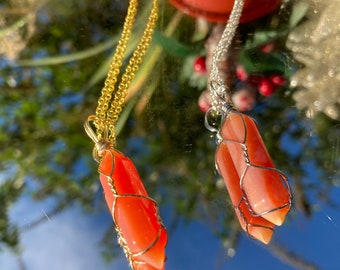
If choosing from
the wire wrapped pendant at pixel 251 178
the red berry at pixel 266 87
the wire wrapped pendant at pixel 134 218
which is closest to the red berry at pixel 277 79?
the red berry at pixel 266 87

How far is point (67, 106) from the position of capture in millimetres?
837

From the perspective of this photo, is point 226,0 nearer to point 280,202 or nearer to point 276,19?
point 276,19

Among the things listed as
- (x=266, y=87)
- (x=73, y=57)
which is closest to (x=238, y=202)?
(x=266, y=87)

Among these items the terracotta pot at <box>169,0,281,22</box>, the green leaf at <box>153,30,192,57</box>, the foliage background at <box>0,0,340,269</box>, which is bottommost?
the foliage background at <box>0,0,340,269</box>

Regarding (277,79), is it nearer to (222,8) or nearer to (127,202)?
(222,8)

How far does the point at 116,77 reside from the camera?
0.79m

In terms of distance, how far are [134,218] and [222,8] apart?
32cm

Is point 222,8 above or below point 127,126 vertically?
above

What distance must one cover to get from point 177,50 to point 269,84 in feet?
0.41

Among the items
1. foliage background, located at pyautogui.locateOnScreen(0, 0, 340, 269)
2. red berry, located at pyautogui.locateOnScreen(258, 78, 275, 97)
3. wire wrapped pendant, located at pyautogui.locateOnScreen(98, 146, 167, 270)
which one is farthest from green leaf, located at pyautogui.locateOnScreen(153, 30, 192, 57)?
wire wrapped pendant, located at pyautogui.locateOnScreen(98, 146, 167, 270)

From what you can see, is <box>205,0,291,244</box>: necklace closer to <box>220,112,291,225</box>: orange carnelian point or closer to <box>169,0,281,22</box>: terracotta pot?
<box>220,112,291,225</box>: orange carnelian point

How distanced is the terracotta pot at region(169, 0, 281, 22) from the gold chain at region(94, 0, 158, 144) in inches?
1.8

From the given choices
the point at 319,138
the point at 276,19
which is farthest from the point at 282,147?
the point at 276,19

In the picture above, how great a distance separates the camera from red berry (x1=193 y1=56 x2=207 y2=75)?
2.67 feet
